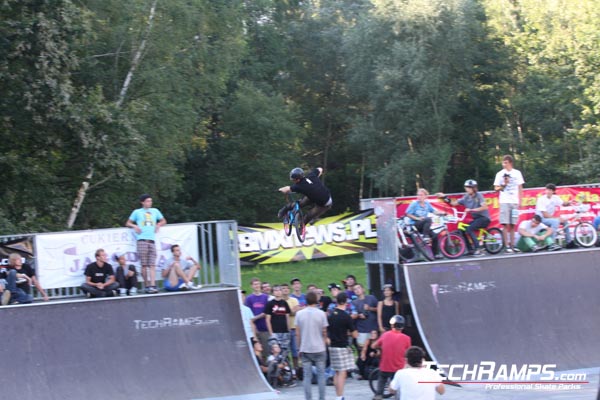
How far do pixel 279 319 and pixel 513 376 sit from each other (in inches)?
163

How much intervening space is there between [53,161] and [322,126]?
79.0ft

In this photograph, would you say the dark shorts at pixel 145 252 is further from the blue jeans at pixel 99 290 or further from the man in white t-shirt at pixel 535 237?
the man in white t-shirt at pixel 535 237

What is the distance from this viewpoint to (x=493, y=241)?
16.5 metres

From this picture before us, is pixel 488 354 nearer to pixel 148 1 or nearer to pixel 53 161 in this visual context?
pixel 53 161

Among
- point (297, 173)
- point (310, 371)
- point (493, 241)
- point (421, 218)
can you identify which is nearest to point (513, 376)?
point (493, 241)

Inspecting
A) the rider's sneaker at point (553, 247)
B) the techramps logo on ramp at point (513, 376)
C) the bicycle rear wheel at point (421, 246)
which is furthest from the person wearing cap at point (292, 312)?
the rider's sneaker at point (553, 247)

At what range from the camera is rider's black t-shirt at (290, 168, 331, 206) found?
12.6 metres

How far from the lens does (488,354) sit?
14.4 m

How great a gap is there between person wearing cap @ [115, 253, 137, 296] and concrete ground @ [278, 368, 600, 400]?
3084 millimetres

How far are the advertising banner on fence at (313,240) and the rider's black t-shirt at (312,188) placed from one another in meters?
2.49

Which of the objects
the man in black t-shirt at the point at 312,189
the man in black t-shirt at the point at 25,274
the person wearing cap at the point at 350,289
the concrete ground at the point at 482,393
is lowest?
the concrete ground at the point at 482,393

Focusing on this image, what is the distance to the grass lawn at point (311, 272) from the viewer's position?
95.2ft

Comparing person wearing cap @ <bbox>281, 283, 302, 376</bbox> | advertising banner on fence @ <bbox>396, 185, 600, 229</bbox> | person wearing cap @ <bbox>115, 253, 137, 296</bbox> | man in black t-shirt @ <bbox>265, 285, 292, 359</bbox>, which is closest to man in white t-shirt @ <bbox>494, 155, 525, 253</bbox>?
advertising banner on fence @ <bbox>396, 185, 600, 229</bbox>

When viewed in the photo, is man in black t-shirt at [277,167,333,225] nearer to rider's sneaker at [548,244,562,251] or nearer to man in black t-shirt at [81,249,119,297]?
man in black t-shirt at [81,249,119,297]
